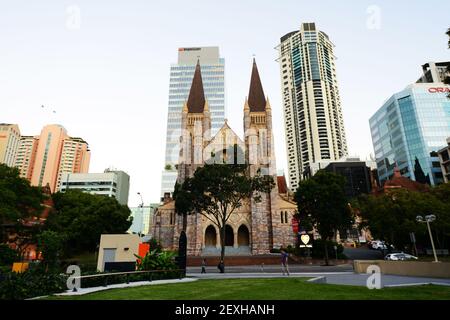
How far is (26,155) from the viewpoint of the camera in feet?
435

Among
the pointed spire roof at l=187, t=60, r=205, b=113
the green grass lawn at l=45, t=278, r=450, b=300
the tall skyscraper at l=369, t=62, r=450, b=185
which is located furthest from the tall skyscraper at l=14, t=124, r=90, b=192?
the green grass lawn at l=45, t=278, r=450, b=300

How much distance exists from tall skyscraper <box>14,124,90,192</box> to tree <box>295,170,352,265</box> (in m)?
128

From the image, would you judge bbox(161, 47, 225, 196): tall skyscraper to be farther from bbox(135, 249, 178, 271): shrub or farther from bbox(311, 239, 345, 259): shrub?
bbox(135, 249, 178, 271): shrub

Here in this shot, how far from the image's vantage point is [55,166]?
435ft

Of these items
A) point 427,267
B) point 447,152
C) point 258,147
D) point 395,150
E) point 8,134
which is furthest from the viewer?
point 8,134

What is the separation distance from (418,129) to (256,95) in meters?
46.4

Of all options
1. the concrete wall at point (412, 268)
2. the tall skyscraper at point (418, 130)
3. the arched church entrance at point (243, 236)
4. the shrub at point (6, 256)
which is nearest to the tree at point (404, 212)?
the concrete wall at point (412, 268)

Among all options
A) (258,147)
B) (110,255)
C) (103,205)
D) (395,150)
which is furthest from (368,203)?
(395,150)

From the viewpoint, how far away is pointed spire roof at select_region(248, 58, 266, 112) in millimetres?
57916

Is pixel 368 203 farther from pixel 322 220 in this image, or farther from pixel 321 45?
pixel 321 45

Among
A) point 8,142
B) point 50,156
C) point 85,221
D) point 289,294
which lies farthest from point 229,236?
point 8,142

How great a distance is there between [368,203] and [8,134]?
147 m

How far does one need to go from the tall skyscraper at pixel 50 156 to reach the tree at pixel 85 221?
99.0 meters

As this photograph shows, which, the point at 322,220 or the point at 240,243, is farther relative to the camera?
the point at 240,243
